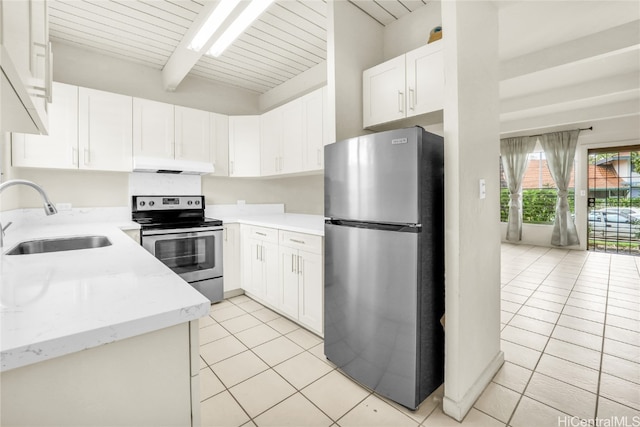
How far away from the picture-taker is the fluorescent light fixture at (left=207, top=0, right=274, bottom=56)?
2035mm

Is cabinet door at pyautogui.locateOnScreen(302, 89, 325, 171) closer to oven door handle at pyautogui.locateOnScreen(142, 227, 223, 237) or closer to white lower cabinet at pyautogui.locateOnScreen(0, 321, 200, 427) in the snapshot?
oven door handle at pyautogui.locateOnScreen(142, 227, 223, 237)

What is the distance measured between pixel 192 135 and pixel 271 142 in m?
0.91

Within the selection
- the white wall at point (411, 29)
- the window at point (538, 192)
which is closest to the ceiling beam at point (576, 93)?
the window at point (538, 192)

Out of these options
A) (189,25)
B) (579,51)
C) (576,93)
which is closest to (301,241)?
(189,25)

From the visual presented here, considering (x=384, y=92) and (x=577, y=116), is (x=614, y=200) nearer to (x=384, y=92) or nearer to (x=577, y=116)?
(x=577, y=116)

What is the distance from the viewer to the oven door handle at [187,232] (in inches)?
109

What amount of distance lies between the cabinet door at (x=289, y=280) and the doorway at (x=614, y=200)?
6538mm

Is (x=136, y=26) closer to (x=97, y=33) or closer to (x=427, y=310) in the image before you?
(x=97, y=33)

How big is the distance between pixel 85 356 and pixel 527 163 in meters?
7.95

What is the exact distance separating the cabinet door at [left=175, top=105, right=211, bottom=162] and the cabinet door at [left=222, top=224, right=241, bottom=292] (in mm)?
927

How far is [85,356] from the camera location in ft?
2.09

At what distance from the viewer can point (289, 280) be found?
8.80ft

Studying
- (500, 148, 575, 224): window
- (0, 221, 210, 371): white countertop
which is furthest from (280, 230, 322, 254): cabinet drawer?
(500, 148, 575, 224): window


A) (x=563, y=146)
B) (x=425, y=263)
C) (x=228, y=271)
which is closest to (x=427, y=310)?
(x=425, y=263)
